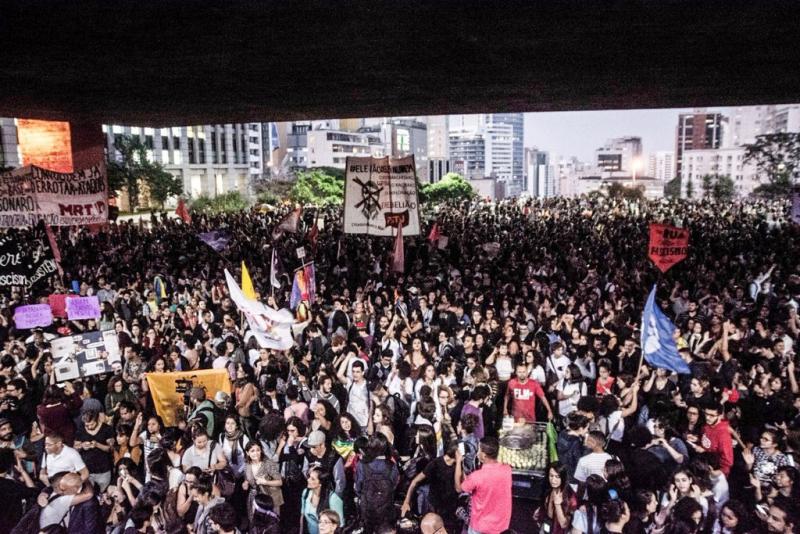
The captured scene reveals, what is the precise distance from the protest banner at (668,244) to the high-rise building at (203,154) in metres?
68.4

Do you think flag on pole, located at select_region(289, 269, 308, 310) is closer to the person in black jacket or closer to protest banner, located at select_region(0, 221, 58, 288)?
protest banner, located at select_region(0, 221, 58, 288)

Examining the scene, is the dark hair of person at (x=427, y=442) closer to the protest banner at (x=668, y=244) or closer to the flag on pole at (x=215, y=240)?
the protest banner at (x=668, y=244)

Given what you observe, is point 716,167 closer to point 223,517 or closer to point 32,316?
point 32,316

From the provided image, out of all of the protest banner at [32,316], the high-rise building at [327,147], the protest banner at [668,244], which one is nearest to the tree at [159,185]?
the protest banner at [32,316]

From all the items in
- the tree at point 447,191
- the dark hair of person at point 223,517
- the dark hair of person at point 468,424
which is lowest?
the dark hair of person at point 223,517

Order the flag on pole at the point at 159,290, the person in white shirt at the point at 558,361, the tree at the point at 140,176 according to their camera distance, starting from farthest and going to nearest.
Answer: the tree at the point at 140,176 < the flag on pole at the point at 159,290 < the person in white shirt at the point at 558,361

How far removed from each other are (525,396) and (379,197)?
7.40 metres

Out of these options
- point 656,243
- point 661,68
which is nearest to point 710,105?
point 661,68

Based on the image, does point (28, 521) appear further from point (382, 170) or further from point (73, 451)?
point (382, 170)

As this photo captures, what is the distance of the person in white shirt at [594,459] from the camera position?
565 cm

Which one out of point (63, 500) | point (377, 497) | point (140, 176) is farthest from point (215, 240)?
point (140, 176)

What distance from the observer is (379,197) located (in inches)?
546

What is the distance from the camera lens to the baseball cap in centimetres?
607

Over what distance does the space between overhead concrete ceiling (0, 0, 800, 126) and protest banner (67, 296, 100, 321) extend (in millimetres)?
4561
